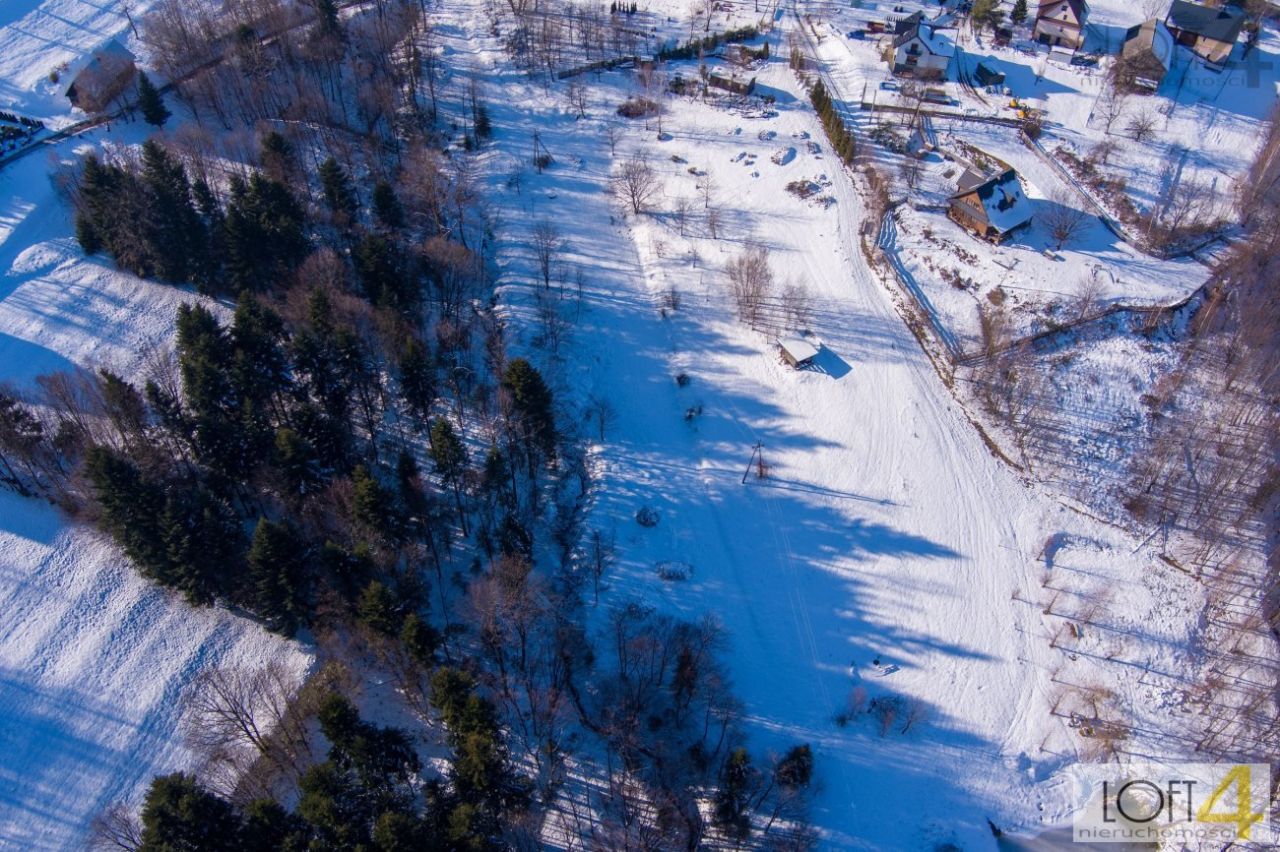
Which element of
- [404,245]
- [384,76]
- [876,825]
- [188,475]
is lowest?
[876,825]

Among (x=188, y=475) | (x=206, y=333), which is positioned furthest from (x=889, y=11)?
(x=188, y=475)

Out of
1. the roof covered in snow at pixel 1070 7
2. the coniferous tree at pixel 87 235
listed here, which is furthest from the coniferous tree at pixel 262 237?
the roof covered in snow at pixel 1070 7

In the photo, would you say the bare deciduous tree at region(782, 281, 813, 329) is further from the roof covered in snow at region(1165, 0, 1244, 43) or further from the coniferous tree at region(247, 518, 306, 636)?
the roof covered in snow at region(1165, 0, 1244, 43)

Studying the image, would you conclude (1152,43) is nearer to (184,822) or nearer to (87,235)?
(87,235)

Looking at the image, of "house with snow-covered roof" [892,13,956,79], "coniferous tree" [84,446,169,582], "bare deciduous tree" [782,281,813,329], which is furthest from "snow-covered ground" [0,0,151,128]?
"house with snow-covered roof" [892,13,956,79]

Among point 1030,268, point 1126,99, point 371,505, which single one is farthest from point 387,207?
point 1126,99

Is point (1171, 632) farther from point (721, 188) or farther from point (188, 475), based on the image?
point (188, 475)

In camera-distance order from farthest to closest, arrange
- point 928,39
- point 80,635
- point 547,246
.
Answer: point 928,39 < point 547,246 < point 80,635

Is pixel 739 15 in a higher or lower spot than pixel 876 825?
higher
